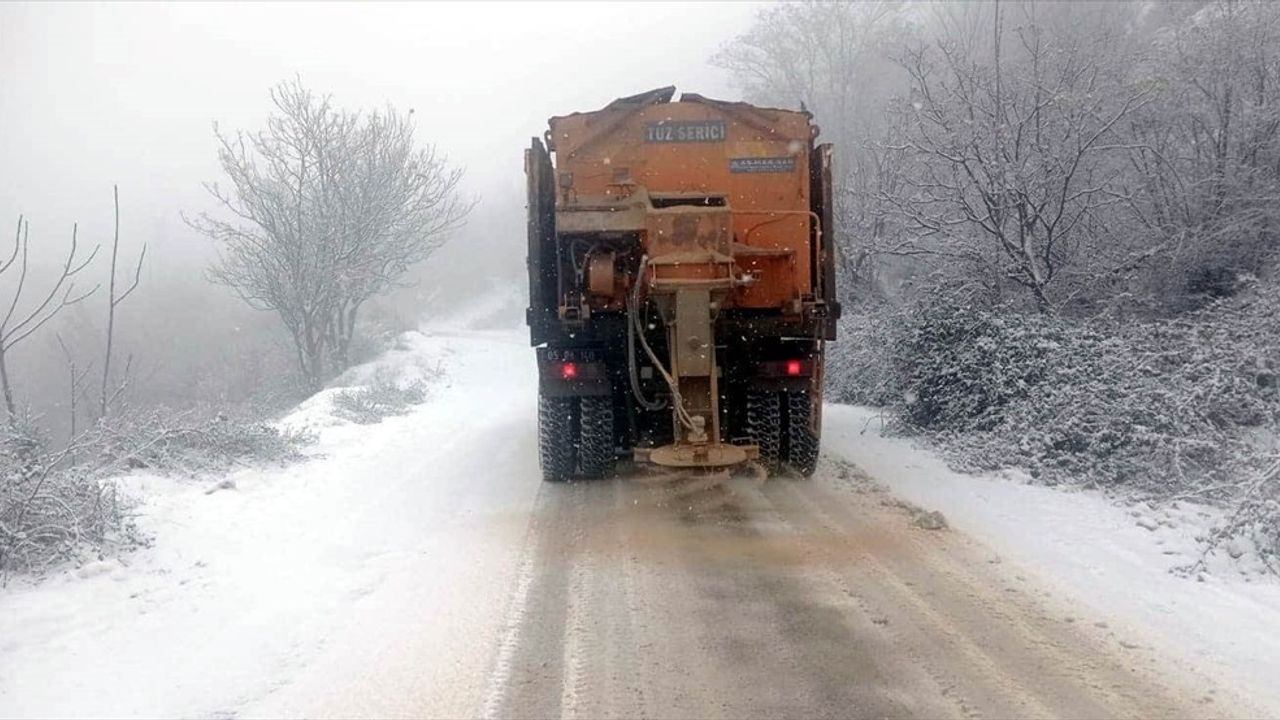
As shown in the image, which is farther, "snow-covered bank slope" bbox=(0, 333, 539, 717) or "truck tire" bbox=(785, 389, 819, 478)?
"truck tire" bbox=(785, 389, 819, 478)

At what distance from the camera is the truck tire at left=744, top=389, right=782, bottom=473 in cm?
823

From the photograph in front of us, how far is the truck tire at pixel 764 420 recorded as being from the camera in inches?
324

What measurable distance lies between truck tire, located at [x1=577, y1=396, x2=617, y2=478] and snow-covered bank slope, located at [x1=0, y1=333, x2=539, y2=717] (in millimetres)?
603

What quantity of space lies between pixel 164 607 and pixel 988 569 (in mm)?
4846

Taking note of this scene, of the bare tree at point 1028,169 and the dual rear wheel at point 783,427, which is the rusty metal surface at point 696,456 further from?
the bare tree at point 1028,169

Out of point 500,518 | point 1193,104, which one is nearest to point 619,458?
point 500,518

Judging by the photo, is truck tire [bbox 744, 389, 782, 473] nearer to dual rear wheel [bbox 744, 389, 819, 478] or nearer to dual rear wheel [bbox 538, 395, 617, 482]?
dual rear wheel [bbox 744, 389, 819, 478]

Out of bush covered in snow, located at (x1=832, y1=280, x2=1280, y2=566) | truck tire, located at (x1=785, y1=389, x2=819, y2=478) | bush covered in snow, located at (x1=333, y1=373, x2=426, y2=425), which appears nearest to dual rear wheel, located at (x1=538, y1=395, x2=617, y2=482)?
truck tire, located at (x1=785, y1=389, x2=819, y2=478)

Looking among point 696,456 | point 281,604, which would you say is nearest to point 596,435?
point 696,456

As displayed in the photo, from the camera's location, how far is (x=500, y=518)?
736 cm

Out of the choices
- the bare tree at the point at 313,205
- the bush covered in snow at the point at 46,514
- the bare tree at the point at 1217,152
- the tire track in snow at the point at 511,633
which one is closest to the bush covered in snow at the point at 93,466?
the bush covered in snow at the point at 46,514

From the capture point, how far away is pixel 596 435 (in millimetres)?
8273

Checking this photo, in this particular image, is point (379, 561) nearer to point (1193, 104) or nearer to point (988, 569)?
point (988, 569)

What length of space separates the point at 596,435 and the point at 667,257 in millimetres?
1849
